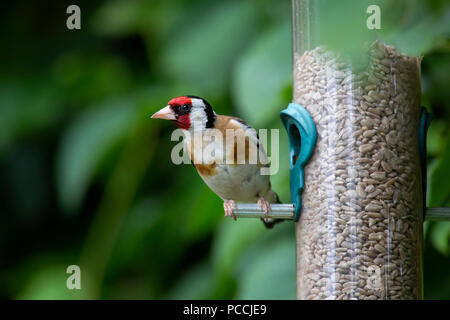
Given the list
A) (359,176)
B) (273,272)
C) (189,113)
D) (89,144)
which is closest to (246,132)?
(189,113)

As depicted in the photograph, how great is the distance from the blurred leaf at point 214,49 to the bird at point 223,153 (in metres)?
0.90

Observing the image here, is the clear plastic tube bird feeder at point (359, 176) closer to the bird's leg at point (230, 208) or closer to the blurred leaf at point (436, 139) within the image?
the bird's leg at point (230, 208)

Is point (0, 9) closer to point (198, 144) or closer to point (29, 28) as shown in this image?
point (29, 28)

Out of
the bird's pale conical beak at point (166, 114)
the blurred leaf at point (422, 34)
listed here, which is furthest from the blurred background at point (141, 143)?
the bird's pale conical beak at point (166, 114)

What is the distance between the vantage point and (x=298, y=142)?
8.13ft

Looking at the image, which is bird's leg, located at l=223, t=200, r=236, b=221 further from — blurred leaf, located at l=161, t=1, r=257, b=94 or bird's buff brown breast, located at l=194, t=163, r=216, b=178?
blurred leaf, located at l=161, t=1, r=257, b=94

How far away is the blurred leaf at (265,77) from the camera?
262 centimetres

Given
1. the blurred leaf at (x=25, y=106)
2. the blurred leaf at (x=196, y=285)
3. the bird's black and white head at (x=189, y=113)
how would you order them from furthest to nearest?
the blurred leaf at (x=25, y=106), the blurred leaf at (x=196, y=285), the bird's black and white head at (x=189, y=113)

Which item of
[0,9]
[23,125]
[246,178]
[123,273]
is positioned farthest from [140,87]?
[246,178]

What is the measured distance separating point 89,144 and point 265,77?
1.21 metres

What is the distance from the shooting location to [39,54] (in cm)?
470

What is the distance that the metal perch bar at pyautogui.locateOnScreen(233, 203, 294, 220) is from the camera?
2299 millimetres

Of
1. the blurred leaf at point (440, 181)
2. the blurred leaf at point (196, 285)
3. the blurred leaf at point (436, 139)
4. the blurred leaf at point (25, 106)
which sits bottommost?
the blurred leaf at point (196, 285)

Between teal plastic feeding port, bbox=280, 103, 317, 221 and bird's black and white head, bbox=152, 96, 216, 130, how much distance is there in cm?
27
